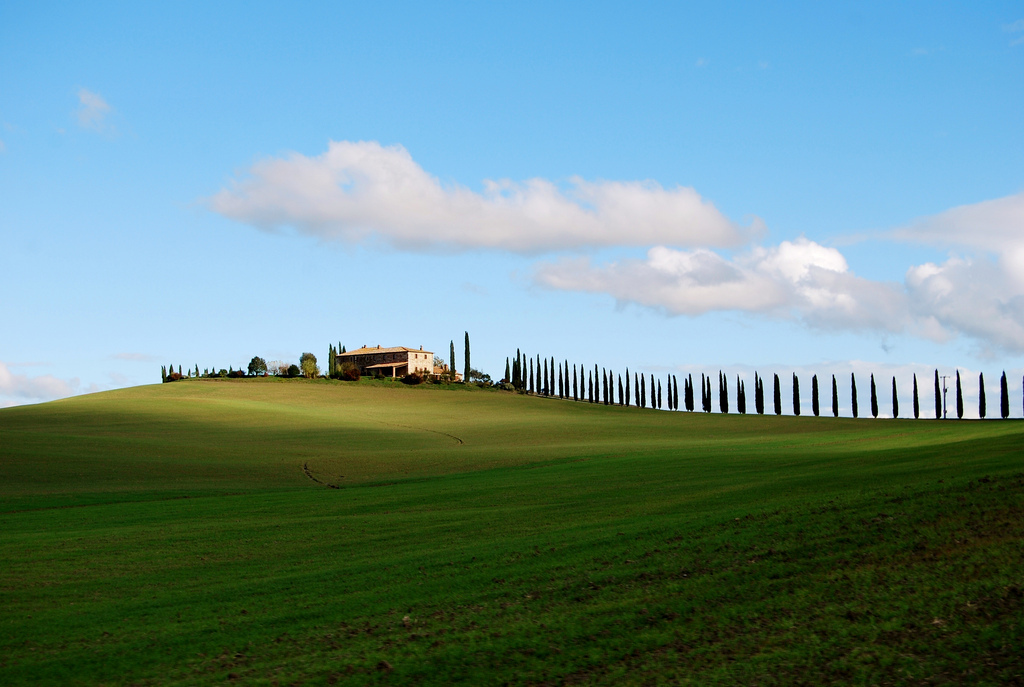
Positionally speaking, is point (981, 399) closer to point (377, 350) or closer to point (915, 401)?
point (915, 401)

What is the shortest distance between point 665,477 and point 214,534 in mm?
12844

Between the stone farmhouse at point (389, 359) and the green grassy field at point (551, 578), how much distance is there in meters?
119

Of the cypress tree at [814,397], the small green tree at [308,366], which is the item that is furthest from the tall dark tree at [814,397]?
the small green tree at [308,366]

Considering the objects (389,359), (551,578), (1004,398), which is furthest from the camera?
(389,359)

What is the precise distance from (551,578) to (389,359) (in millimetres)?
141442

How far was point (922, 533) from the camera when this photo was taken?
473 inches

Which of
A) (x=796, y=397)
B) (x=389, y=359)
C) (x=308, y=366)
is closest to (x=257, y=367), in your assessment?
(x=308, y=366)

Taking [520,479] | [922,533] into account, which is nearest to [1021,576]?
[922,533]

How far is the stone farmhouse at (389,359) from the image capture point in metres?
148

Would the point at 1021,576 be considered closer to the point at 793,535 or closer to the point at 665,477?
the point at 793,535

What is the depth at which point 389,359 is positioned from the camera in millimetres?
151500

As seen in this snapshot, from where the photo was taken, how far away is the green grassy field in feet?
27.9

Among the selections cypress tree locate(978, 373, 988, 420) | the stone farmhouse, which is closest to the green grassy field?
cypress tree locate(978, 373, 988, 420)

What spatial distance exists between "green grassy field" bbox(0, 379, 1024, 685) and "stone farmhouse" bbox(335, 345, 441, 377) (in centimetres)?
11947
